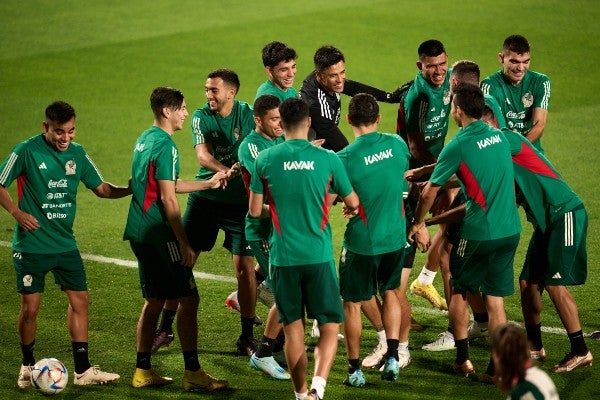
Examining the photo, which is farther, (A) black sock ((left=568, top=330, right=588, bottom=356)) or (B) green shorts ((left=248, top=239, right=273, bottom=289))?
(B) green shorts ((left=248, top=239, right=273, bottom=289))

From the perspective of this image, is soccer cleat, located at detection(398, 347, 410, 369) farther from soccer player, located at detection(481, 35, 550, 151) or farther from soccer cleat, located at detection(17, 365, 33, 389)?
soccer cleat, located at detection(17, 365, 33, 389)

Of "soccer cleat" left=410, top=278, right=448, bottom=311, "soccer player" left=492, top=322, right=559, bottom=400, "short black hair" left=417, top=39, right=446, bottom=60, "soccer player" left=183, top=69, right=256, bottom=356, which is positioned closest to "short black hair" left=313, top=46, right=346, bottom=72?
"soccer player" left=183, top=69, right=256, bottom=356

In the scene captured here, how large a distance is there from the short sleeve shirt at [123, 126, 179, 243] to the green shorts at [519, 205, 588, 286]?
9.84 ft

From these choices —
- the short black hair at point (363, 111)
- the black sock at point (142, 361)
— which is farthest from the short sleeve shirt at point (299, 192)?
the black sock at point (142, 361)

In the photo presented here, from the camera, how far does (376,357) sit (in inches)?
360

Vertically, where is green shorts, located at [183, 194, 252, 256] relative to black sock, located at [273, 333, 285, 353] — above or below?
above

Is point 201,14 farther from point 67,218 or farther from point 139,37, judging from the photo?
point 67,218

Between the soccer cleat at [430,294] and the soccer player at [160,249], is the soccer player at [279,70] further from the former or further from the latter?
the soccer cleat at [430,294]

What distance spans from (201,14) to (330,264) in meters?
17.1

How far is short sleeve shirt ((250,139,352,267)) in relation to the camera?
7.73 meters

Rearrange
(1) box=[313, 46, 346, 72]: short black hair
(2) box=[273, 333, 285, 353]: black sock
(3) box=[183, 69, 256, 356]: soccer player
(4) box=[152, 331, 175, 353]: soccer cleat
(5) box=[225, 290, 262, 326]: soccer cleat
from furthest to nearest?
(5) box=[225, 290, 262, 326]: soccer cleat, (1) box=[313, 46, 346, 72]: short black hair, (3) box=[183, 69, 256, 356]: soccer player, (4) box=[152, 331, 175, 353]: soccer cleat, (2) box=[273, 333, 285, 353]: black sock

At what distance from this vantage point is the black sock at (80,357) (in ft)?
28.5

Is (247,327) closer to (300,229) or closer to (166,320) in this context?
(166,320)

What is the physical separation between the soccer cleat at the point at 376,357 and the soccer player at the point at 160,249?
1.22 m
